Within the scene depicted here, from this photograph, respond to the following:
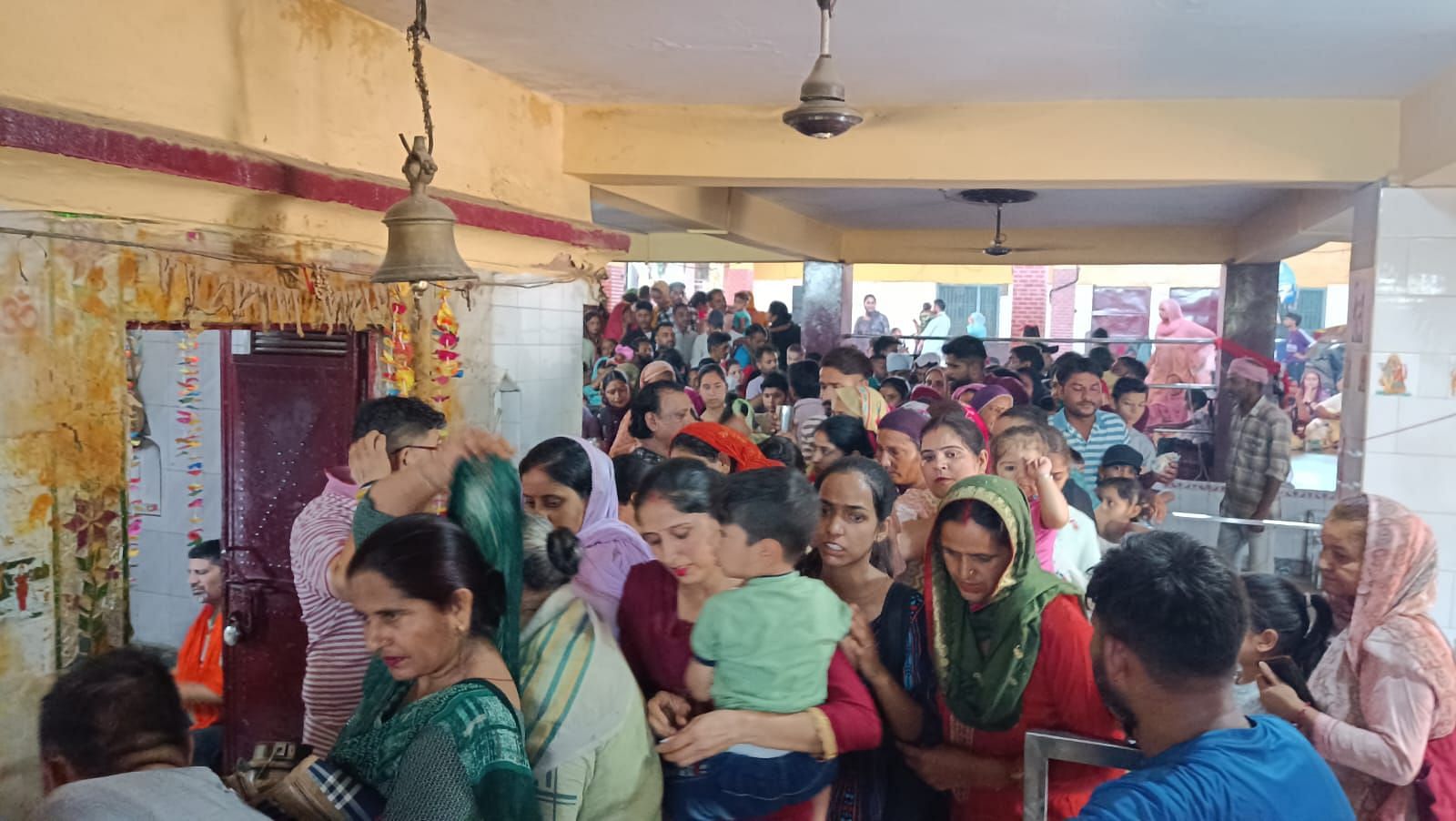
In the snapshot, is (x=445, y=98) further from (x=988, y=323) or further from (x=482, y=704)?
(x=988, y=323)

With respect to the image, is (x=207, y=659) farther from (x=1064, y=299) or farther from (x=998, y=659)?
(x=1064, y=299)

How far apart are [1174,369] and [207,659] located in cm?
1120

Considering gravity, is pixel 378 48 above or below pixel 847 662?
above

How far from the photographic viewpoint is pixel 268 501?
14.5ft

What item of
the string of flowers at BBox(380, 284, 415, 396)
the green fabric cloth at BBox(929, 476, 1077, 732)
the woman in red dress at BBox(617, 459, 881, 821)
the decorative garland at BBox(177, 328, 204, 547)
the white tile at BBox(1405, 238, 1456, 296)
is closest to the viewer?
the woman in red dress at BBox(617, 459, 881, 821)

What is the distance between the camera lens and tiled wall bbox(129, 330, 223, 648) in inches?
221

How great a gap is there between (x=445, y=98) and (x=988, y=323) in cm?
2051

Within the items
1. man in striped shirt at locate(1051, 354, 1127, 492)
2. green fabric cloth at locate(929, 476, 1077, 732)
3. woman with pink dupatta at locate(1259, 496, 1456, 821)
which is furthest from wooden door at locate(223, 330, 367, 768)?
man in striped shirt at locate(1051, 354, 1127, 492)

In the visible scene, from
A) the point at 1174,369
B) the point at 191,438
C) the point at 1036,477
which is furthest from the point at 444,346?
the point at 1174,369

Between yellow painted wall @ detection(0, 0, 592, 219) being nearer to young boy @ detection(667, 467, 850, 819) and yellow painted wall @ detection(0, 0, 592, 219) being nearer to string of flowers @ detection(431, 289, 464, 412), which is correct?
string of flowers @ detection(431, 289, 464, 412)

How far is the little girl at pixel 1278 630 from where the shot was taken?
2785 millimetres

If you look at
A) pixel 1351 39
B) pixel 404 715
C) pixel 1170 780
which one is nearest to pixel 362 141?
pixel 404 715

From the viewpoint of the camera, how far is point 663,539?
2561 mm

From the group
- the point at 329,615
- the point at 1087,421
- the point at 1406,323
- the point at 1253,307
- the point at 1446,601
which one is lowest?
the point at 1446,601
